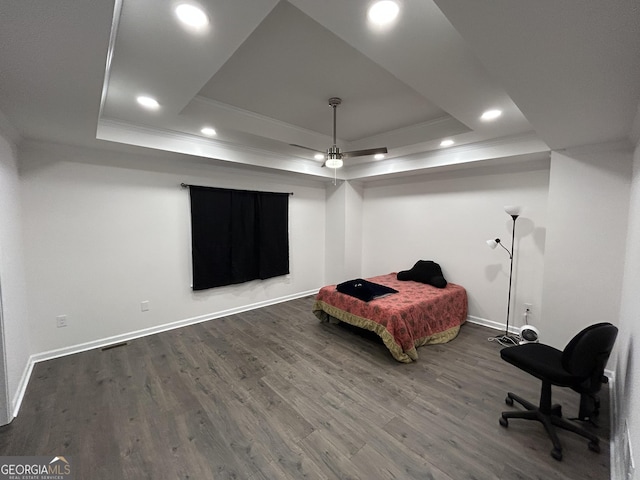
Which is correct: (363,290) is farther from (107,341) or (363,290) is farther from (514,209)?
(107,341)

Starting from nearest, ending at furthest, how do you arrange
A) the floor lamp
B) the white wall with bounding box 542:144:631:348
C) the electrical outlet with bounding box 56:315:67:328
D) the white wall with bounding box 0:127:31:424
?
the white wall with bounding box 0:127:31:424, the white wall with bounding box 542:144:631:348, the electrical outlet with bounding box 56:315:67:328, the floor lamp

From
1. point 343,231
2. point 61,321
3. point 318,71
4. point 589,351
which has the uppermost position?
point 318,71

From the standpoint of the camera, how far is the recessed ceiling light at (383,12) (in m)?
1.25

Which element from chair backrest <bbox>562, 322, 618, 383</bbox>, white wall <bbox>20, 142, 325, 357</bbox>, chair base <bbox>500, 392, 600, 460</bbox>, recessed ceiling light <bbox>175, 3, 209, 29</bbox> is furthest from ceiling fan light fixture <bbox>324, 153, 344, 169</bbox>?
chair base <bbox>500, 392, 600, 460</bbox>

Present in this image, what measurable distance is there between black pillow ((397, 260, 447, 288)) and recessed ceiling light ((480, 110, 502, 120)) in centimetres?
233

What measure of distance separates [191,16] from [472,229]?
13.7ft

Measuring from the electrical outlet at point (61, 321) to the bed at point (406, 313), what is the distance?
307 cm

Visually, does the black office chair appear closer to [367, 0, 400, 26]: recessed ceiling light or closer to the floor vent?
[367, 0, 400, 26]: recessed ceiling light

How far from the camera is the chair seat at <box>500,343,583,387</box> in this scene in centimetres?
175

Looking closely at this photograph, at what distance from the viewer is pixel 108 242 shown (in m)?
3.29

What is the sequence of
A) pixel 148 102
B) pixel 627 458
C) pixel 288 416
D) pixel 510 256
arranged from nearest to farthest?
pixel 627 458, pixel 288 416, pixel 148 102, pixel 510 256

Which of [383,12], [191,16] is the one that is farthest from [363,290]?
[191,16]

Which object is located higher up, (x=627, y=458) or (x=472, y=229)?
(x=472, y=229)

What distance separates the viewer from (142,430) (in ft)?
6.46
